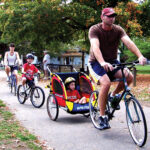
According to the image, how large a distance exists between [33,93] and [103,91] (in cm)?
383

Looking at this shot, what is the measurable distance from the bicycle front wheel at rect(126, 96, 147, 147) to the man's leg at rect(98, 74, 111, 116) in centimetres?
44

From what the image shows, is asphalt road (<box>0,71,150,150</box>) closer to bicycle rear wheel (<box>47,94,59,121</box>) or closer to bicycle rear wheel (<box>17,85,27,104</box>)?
bicycle rear wheel (<box>47,94,59,121</box>)

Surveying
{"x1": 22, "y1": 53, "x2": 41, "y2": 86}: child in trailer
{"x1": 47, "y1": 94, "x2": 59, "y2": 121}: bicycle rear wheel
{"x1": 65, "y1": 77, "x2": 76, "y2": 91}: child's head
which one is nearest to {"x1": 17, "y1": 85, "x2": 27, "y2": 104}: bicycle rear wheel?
{"x1": 22, "y1": 53, "x2": 41, "y2": 86}: child in trailer

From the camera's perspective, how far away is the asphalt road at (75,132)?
14.6ft

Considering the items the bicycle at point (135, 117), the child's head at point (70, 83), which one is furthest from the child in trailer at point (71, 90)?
the bicycle at point (135, 117)

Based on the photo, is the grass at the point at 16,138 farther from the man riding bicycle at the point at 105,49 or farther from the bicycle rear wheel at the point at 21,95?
the bicycle rear wheel at the point at 21,95

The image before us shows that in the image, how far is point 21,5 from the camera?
17.3 m

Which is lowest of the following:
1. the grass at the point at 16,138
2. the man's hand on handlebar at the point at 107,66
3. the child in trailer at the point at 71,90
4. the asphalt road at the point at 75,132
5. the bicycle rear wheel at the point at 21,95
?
the asphalt road at the point at 75,132

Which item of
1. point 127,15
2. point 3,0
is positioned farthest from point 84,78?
point 3,0

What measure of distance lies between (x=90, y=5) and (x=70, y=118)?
39.8ft

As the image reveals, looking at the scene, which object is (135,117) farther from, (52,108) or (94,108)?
(52,108)

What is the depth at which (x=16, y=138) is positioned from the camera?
474 cm

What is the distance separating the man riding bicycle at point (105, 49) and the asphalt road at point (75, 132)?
1.04 feet

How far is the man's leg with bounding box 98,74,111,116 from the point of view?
467 centimetres
